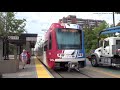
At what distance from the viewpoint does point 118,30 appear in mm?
23156

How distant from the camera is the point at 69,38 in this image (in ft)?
63.6

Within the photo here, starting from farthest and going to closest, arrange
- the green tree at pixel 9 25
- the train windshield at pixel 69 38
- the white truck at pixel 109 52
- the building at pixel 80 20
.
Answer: the building at pixel 80 20, the green tree at pixel 9 25, the white truck at pixel 109 52, the train windshield at pixel 69 38

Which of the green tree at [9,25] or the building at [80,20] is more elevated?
the building at [80,20]

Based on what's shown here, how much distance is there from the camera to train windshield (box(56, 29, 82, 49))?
62.6 ft

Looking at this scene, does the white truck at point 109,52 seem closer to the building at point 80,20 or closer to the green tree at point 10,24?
the green tree at point 10,24

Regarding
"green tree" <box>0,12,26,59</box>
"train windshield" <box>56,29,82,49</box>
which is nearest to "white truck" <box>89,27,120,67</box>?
"train windshield" <box>56,29,82,49</box>

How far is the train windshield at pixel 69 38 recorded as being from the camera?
752 inches

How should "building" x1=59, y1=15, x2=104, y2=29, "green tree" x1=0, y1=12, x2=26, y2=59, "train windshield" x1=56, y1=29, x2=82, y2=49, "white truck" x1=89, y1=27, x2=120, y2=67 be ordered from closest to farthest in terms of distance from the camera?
"train windshield" x1=56, y1=29, x2=82, y2=49 → "white truck" x1=89, y1=27, x2=120, y2=67 → "green tree" x1=0, y1=12, x2=26, y2=59 → "building" x1=59, y1=15, x2=104, y2=29

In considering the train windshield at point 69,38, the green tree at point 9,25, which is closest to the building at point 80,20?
the green tree at point 9,25

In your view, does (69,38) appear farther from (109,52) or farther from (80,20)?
(80,20)

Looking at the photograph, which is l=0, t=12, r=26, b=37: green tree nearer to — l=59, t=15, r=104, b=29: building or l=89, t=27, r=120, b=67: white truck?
l=89, t=27, r=120, b=67: white truck
